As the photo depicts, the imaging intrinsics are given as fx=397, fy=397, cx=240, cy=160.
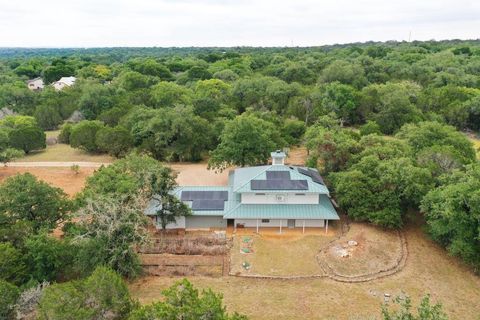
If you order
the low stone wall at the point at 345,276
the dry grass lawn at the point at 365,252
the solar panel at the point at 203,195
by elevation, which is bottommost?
the low stone wall at the point at 345,276

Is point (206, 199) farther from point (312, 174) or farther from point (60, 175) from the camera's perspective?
point (60, 175)

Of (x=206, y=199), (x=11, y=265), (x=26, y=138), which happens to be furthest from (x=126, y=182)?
(x=26, y=138)

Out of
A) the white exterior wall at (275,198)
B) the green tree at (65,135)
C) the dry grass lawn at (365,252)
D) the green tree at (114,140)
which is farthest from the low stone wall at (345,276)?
the green tree at (65,135)

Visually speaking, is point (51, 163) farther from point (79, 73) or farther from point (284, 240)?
point (79, 73)

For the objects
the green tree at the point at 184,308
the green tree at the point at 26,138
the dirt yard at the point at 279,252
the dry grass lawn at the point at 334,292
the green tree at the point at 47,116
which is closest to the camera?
the green tree at the point at 184,308

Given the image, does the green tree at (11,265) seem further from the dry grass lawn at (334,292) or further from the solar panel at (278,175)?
the solar panel at (278,175)

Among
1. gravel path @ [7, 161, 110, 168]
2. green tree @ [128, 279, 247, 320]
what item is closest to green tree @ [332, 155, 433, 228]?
green tree @ [128, 279, 247, 320]

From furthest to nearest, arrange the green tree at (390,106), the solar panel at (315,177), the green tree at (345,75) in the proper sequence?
the green tree at (345,75), the green tree at (390,106), the solar panel at (315,177)

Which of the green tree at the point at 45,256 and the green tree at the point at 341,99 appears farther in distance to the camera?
the green tree at the point at 341,99

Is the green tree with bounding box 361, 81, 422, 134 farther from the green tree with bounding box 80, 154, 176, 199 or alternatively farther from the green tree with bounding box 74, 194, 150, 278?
the green tree with bounding box 74, 194, 150, 278
